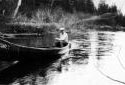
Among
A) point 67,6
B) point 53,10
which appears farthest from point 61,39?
point 67,6

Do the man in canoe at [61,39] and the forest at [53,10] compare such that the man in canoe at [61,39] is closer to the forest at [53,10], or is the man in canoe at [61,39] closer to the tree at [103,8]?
the forest at [53,10]

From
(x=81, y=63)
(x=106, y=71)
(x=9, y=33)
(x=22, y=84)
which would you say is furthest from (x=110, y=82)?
(x=9, y=33)

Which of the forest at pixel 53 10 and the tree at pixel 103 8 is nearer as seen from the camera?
the forest at pixel 53 10

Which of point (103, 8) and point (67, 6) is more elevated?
point (67, 6)

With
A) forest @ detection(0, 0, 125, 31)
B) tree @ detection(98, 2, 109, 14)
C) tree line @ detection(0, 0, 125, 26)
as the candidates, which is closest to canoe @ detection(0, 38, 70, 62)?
forest @ detection(0, 0, 125, 31)

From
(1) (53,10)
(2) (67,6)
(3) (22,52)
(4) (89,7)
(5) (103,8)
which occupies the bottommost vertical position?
(3) (22,52)

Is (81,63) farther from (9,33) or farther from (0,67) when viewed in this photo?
(9,33)

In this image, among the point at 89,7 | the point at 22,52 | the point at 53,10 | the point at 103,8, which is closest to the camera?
the point at 22,52

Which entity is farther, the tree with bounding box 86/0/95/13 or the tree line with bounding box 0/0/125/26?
the tree with bounding box 86/0/95/13

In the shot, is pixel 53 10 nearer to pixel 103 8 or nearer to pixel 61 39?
pixel 61 39

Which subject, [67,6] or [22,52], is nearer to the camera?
[22,52]

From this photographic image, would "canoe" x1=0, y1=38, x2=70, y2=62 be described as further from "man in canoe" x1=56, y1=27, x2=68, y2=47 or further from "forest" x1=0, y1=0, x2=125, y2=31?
"forest" x1=0, y1=0, x2=125, y2=31

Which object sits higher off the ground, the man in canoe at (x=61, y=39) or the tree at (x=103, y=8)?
the tree at (x=103, y=8)

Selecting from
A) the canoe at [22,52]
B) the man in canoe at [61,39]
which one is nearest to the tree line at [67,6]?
the man in canoe at [61,39]
